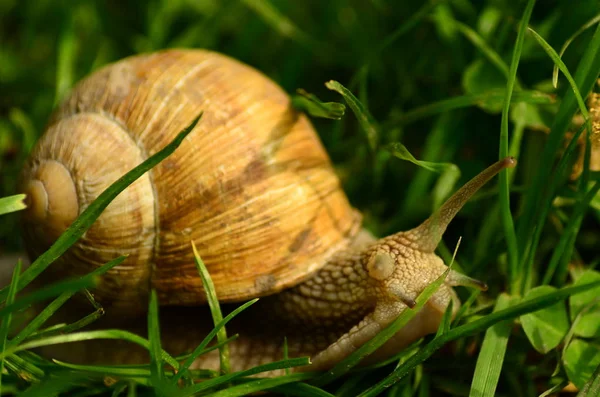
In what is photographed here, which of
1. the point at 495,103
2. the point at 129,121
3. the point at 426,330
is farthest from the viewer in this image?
the point at 495,103

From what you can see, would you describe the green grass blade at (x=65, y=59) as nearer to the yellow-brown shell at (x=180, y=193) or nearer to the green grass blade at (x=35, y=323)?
the yellow-brown shell at (x=180, y=193)

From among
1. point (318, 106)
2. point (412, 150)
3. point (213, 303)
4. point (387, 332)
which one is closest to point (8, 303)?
point (213, 303)

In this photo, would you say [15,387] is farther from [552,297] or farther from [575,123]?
[575,123]

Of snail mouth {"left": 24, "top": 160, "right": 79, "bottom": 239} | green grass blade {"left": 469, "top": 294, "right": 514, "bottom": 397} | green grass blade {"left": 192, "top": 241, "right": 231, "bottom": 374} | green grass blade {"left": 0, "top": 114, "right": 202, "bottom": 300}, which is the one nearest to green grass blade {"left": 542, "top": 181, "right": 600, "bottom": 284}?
green grass blade {"left": 469, "top": 294, "right": 514, "bottom": 397}

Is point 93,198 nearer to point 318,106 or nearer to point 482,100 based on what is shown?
point 318,106

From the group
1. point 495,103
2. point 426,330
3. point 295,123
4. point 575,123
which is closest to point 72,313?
point 295,123

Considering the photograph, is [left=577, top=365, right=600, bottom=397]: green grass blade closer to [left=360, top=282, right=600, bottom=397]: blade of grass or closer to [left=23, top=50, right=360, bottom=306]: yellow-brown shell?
→ [left=360, top=282, right=600, bottom=397]: blade of grass
